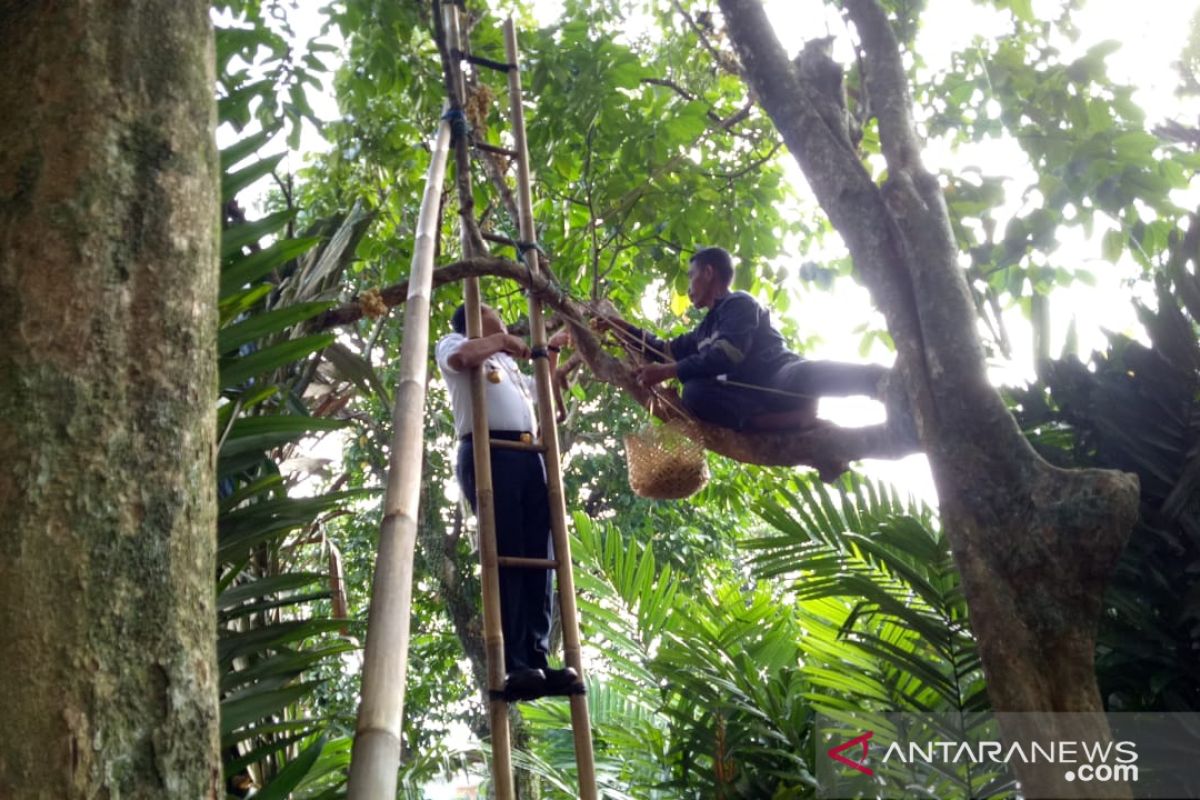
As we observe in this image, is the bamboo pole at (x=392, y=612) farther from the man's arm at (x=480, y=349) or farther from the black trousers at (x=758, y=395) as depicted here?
the black trousers at (x=758, y=395)

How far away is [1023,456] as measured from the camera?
6.74 feet

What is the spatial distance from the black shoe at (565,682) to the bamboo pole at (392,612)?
1.42 m

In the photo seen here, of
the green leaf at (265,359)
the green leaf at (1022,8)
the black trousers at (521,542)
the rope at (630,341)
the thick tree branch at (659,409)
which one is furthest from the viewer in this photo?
the rope at (630,341)

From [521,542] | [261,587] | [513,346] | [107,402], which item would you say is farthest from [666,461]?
[107,402]

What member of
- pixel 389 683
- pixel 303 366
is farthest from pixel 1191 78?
pixel 389 683

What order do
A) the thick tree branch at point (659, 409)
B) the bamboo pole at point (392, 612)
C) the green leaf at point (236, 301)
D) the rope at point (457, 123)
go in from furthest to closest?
the rope at point (457, 123) → the thick tree branch at point (659, 409) → the green leaf at point (236, 301) → the bamboo pole at point (392, 612)

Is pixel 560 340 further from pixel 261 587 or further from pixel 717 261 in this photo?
pixel 261 587

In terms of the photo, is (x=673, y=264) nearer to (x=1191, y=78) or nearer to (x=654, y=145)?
(x=654, y=145)

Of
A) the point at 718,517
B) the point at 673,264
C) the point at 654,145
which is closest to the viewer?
the point at 654,145

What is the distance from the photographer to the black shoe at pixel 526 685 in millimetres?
2742

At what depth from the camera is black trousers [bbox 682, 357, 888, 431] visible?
3332 millimetres

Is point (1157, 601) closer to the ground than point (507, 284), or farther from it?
closer to the ground

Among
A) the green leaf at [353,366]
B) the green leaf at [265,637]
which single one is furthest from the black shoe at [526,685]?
the green leaf at [265,637]

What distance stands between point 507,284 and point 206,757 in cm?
494
